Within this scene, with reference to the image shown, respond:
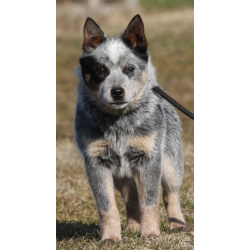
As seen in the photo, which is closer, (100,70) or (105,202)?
(100,70)

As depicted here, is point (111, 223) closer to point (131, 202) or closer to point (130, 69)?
point (131, 202)

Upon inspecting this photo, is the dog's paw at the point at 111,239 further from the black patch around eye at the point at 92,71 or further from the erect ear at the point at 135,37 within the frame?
the erect ear at the point at 135,37

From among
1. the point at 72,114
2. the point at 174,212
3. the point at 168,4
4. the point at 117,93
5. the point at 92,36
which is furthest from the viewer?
the point at 72,114

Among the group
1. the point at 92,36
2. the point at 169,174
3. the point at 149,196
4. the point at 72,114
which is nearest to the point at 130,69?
the point at 92,36

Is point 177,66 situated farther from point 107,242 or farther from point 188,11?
point 107,242
